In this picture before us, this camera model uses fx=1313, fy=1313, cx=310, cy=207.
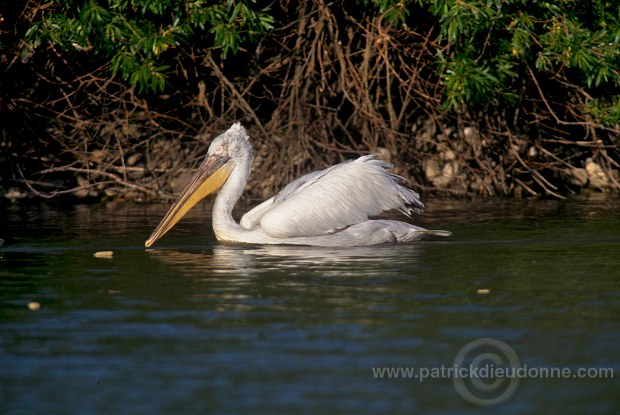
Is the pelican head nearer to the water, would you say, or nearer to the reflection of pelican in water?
the water

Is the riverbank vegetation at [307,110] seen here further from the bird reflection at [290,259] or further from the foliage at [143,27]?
the bird reflection at [290,259]

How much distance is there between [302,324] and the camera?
6336mm

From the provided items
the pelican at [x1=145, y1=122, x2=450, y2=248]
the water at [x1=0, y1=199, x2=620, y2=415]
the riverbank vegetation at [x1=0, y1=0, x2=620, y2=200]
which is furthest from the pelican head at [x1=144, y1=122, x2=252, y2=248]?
the riverbank vegetation at [x1=0, y1=0, x2=620, y2=200]

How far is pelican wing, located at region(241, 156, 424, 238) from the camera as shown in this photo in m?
9.64

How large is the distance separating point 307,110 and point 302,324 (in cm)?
816

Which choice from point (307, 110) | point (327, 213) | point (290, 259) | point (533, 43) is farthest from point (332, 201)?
point (307, 110)

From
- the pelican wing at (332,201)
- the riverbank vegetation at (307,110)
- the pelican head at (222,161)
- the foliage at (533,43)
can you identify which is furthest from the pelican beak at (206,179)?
the foliage at (533,43)

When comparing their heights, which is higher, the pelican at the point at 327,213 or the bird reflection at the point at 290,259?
the pelican at the point at 327,213

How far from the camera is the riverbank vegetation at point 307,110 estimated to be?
46.0ft

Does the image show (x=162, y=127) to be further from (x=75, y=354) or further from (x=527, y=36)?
(x=75, y=354)

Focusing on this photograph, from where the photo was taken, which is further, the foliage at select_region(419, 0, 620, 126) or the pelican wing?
the foliage at select_region(419, 0, 620, 126)

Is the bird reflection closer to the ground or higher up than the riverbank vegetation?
closer to the ground

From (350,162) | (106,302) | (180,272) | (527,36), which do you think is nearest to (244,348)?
(106,302)

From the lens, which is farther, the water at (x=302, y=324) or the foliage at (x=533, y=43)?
the foliage at (x=533, y=43)
